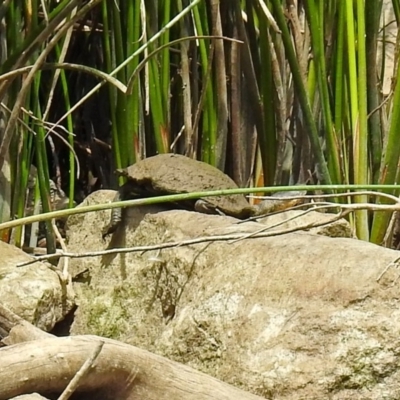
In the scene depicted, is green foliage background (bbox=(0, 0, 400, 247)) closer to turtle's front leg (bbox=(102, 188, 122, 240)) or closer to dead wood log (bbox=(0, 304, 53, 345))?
turtle's front leg (bbox=(102, 188, 122, 240))

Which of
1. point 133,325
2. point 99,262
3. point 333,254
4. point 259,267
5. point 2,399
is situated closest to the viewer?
point 2,399

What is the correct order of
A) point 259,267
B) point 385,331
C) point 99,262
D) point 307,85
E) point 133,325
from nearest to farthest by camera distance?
point 385,331 → point 259,267 → point 133,325 → point 99,262 → point 307,85

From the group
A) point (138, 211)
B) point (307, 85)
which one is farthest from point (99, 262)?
point (307, 85)

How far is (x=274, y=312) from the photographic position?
63.6 inches

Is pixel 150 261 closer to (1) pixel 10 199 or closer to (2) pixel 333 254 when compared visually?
(1) pixel 10 199

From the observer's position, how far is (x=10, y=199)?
2.26 metres

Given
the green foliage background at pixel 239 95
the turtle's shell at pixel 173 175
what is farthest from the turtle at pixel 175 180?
the green foliage background at pixel 239 95

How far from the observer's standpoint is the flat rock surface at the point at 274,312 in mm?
1476

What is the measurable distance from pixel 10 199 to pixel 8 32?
476 millimetres

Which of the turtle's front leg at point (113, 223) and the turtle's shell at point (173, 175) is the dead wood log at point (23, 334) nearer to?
the turtle's front leg at point (113, 223)

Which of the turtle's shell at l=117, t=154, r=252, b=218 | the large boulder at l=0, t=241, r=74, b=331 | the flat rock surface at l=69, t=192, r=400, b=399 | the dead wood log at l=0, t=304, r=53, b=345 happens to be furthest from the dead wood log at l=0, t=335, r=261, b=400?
the turtle's shell at l=117, t=154, r=252, b=218

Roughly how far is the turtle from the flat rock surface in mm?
235

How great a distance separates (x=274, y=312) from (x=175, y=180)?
83 centimetres

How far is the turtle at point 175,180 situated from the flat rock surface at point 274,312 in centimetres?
23
